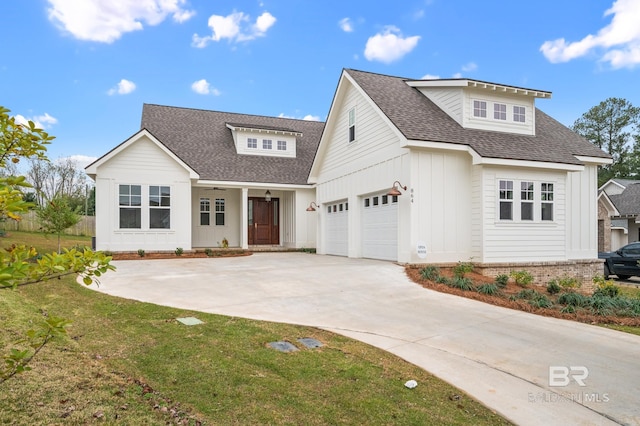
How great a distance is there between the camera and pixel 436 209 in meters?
12.7

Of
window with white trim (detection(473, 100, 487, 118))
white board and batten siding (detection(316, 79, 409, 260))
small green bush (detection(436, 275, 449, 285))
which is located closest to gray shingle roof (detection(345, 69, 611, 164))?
white board and batten siding (detection(316, 79, 409, 260))

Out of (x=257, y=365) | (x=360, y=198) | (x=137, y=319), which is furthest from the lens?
(x=360, y=198)

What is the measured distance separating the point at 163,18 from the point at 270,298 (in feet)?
44.4

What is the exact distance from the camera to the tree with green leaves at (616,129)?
153 feet

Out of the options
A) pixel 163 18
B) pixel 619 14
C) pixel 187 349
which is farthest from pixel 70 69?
pixel 619 14

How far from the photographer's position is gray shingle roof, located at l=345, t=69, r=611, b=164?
1270 cm

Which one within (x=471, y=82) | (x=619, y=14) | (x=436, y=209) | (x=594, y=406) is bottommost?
(x=594, y=406)

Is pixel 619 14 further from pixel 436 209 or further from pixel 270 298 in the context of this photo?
pixel 270 298

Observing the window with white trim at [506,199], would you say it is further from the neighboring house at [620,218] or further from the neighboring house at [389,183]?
the neighboring house at [620,218]

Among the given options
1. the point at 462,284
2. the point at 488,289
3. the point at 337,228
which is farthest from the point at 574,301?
the point at 337,228

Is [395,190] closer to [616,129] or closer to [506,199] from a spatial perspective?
[506,199]

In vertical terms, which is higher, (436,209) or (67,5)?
(67,5)

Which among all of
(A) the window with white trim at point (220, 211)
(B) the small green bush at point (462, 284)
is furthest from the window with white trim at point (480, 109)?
(A) the window with white trim at point (220, 211)

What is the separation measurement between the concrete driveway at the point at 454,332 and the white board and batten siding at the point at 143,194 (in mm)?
5390
